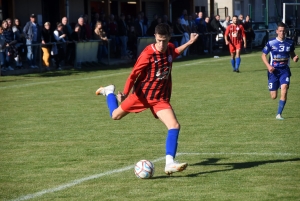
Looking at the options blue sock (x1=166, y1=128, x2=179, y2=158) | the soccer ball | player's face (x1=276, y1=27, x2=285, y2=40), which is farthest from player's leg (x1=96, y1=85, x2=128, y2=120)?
player's face (x1=276, y1=27, x2=285, y2=40)

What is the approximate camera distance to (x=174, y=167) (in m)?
8.18

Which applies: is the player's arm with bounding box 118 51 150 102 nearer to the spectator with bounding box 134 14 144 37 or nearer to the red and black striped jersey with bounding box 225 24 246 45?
the red and black striped jersey with bounding box 225 24 246 45

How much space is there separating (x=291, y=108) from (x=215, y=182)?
7.60 metres

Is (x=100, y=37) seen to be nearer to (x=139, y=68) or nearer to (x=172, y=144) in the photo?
(x=139, y=68)

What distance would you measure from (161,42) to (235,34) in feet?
58.9

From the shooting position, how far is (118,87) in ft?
68.6

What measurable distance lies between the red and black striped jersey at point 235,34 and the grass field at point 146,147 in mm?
5919

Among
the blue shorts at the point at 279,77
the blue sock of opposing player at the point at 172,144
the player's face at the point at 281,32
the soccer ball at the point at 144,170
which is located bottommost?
the soccer ball at the point at 144,170

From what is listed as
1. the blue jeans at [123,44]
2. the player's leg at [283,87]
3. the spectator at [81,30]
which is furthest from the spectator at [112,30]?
the player's leg at [283,87]

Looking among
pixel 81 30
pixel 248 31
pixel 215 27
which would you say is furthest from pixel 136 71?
pixel 248 31

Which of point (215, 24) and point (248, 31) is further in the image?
point (248, 31)

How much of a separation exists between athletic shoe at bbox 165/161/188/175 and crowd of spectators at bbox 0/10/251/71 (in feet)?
52.9

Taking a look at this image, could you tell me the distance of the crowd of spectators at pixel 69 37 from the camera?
24578 millimetres

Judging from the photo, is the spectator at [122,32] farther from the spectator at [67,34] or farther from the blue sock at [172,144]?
the blue sock at [172,144]
